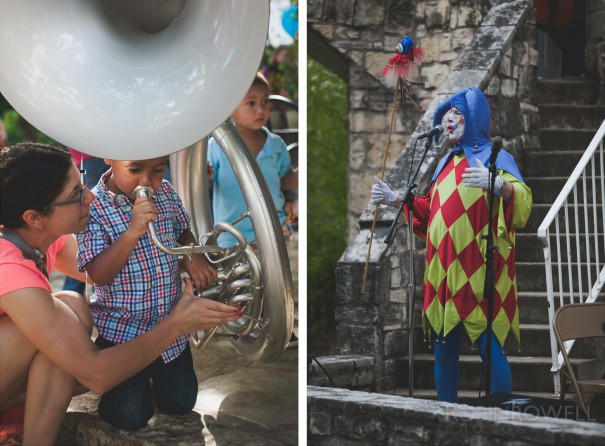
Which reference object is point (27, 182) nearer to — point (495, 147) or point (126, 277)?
point (126, 277)

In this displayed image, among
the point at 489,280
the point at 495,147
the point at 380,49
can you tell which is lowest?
the point at 489,280

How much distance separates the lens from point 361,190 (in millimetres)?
3676

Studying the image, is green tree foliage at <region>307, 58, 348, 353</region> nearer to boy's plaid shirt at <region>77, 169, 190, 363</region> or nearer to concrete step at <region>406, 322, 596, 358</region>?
boy's plaid shirt at <region>77, 169, 190, 363</region>

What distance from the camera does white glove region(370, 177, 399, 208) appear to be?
10.4 ft

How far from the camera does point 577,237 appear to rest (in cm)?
289

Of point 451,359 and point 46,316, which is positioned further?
point 451,359

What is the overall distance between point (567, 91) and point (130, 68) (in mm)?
1486

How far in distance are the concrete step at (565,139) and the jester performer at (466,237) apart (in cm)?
16

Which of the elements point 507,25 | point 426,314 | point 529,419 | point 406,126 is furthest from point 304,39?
point 529,419

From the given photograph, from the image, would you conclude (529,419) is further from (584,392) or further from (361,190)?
(361,190)

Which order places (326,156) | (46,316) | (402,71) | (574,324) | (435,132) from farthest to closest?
1. (326,156)
2. (402,71)
3. (435,132)
4. (574,324)
5. (46,316)

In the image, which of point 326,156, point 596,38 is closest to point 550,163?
point 596,38

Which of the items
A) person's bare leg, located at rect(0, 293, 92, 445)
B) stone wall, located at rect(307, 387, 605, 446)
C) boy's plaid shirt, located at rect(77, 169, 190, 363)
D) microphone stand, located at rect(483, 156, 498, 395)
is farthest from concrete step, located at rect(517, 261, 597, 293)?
person's bare leg, located at rect(0, 293, 92, 445)

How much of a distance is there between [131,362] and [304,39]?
1.24 m
